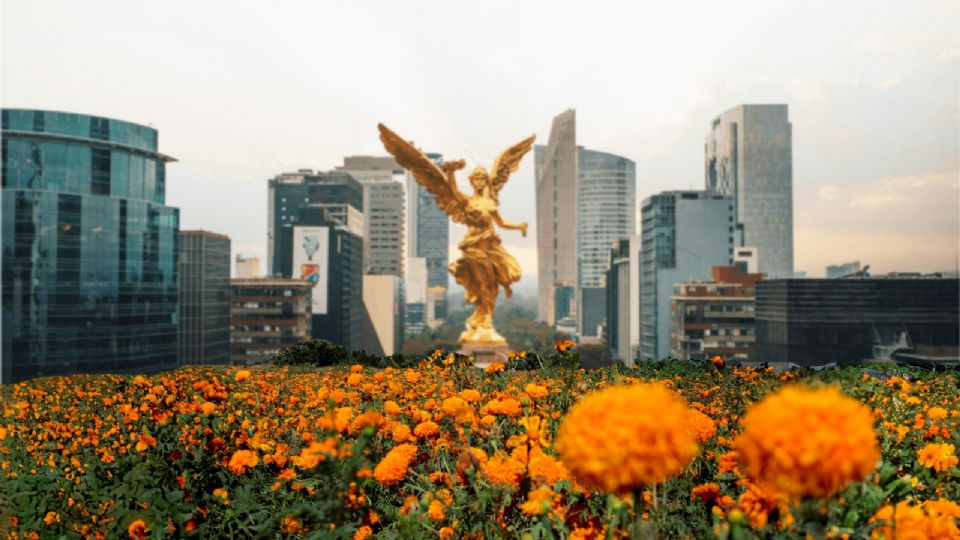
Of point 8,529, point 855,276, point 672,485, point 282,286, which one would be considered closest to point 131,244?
point 282,286

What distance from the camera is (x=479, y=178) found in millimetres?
21484

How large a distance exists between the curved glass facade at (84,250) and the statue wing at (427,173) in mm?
35634

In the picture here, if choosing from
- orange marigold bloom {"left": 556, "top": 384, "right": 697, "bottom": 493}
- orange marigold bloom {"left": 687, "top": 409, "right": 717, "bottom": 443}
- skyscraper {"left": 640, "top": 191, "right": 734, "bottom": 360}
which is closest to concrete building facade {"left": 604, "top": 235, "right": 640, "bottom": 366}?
skyscraper {"left": 640, "top": 191, "right": 734, "bottom": 360}

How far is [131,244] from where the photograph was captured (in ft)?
165

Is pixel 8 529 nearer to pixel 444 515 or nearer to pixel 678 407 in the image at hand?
pixel 444 515

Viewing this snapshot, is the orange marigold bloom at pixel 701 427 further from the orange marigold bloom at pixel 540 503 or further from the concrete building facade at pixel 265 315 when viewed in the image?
the concrete building facade at pixel 265 315

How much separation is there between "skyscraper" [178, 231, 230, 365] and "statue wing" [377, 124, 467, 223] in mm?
55330

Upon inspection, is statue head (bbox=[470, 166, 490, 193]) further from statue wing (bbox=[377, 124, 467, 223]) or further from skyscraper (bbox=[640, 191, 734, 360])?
skyscraper (bbox=[640, 191, 734, 360])

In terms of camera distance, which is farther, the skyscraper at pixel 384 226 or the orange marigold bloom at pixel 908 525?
the skyscraper at pixel 384 226

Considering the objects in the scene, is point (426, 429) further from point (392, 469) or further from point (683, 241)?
point (683, 241)

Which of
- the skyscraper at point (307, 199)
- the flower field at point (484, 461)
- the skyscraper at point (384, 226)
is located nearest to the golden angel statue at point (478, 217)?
the flower field at point (484, 461)

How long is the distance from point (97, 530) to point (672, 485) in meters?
3.12

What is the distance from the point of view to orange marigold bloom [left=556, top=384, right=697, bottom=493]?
4.83ft

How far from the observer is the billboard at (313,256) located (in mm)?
87750
